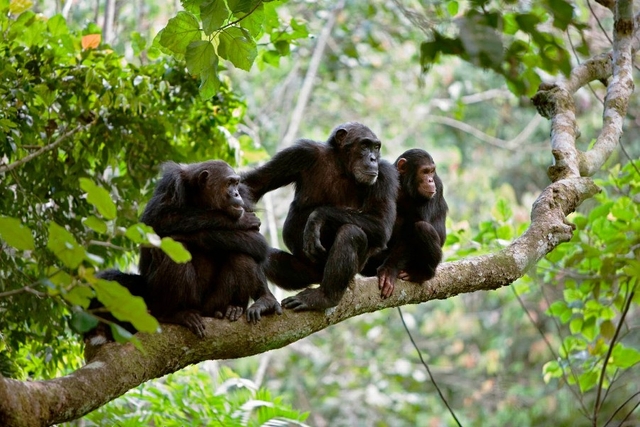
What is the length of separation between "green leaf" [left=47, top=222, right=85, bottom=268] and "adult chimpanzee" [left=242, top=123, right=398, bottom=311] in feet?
8.13

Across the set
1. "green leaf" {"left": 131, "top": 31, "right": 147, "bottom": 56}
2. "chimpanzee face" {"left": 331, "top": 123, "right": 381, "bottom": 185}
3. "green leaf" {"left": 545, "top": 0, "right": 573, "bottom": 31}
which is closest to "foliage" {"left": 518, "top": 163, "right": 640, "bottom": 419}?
"chimpanzee face" {"left": 331, "top": 123, "right": 381, "bottom": 185}

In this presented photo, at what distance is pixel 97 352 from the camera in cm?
331

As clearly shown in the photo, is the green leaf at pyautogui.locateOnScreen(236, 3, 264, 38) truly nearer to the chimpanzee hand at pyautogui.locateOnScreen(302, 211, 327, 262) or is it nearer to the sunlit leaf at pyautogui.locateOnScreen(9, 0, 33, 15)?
the chimpanzee hand at pyautogui.locateOnScreen(302, 211, 327, 262)

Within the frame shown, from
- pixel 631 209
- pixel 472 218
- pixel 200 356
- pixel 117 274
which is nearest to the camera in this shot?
pixel 200 356

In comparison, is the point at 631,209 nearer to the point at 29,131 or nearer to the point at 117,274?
the point at 117,274

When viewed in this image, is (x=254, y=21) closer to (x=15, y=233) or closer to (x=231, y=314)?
(x=231, y=314)

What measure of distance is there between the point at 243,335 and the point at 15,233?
1718 millimetres

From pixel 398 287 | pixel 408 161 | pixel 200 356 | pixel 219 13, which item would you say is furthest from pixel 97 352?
pixel 408 161

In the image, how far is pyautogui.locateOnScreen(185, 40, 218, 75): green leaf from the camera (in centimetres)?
347

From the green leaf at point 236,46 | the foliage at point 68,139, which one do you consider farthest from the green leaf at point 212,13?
the foliage at point 68,139

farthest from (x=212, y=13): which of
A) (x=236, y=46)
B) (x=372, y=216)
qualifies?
(x=372, y=216)

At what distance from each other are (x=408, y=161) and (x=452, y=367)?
35.2 feet

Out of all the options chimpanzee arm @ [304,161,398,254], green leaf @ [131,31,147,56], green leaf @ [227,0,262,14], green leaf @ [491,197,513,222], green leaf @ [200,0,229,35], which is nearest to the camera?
green leaf @ [200,0,229,35]

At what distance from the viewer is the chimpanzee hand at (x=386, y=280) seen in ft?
14.5
